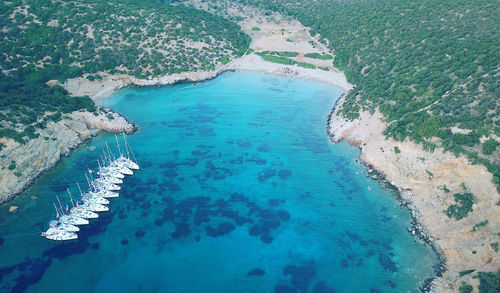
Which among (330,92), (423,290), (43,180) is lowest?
(423,290)

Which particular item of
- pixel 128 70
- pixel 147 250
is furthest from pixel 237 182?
pixel 128 70

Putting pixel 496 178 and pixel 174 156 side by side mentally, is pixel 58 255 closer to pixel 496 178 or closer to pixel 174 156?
pixel 174 156

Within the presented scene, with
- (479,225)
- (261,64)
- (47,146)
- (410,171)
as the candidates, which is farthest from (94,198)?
(261,64)

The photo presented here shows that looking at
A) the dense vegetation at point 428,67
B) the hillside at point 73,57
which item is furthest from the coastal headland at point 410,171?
the dense vegetation at point 428,67

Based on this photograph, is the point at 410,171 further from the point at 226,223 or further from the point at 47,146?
the point at 47,146

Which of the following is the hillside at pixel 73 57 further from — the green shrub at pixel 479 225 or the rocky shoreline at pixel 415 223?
the green shrub at pixel 479 225

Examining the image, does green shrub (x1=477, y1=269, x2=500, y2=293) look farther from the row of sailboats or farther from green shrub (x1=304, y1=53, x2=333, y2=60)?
green shrub (x1=304, y1=53, x2=333, y2=60)

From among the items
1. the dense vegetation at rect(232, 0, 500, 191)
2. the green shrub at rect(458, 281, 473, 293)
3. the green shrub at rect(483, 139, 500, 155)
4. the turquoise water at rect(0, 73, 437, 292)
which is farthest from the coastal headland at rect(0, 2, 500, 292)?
the green shrub at rect(483, 139, 500, 155)
